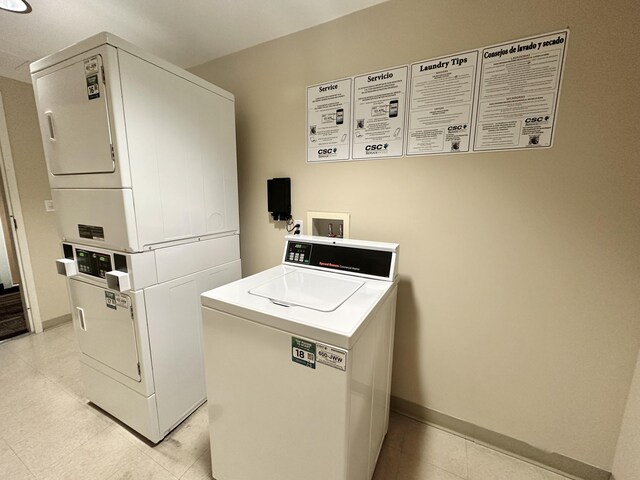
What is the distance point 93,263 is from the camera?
1384 mm

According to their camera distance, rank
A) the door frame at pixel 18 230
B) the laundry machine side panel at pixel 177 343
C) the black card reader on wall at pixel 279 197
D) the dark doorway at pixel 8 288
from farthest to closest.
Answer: the dark doorway at pixel 8 288 → the door frame at pixel 18 230 → the black card reader on wall at pixel 279 197 → the laundry machine side panel at pixel 177 343

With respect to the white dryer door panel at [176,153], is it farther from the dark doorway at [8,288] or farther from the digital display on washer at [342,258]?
the dark doorway at [8,288]

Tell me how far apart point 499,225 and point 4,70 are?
3.88 meters

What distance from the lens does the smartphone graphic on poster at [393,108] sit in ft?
4.71

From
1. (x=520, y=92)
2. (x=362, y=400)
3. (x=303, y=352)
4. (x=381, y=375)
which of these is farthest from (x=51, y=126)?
(x=520, y=92)

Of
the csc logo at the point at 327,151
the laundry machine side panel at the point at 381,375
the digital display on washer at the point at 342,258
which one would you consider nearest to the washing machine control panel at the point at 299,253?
the digital display on washer at the point at 342,258

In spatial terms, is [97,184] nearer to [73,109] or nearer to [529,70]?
[73,109]

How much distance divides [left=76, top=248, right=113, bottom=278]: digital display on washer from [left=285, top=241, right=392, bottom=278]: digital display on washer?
92 cm

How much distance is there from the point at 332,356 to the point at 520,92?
139cm

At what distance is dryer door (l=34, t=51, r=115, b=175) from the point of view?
3.73 feet

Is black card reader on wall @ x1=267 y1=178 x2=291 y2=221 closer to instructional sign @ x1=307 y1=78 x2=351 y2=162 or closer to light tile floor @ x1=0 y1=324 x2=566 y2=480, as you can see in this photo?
instructional sign @ x1=307 y1=78 x2=351 y2=162

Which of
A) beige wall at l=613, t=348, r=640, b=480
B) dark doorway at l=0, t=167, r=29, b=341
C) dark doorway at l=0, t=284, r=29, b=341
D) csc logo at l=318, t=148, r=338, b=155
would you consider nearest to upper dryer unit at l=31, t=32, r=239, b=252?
csc logo at l=318, t=148, r=338, b=155

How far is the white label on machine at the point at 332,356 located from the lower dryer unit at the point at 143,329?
98 cm

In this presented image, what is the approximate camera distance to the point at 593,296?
117 centimetres
